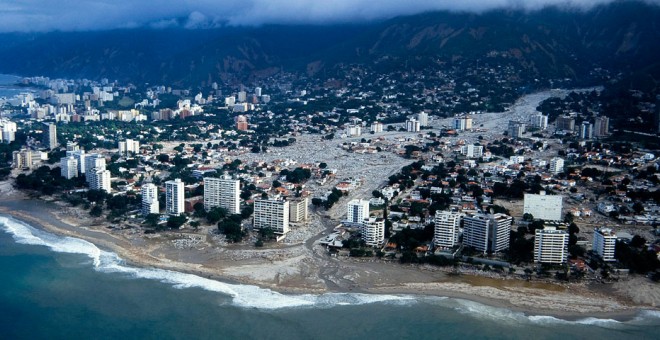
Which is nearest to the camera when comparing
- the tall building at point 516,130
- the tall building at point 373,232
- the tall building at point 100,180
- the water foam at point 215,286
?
the water foam at point 215,286

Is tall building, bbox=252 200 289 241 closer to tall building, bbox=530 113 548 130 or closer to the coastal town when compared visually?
the coastal town

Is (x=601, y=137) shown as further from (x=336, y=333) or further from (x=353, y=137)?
(x=336, y=333)

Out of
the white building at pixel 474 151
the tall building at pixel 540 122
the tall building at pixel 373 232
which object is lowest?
the tall building at pixel 373 232

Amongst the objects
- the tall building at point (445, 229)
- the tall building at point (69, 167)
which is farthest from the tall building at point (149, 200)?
the tall building at point (445, 229)

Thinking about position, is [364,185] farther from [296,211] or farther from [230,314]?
[230,314]

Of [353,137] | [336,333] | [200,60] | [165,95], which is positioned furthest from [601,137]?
[200,60]

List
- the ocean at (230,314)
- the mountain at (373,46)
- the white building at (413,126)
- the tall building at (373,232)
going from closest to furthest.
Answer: the ocean at (230,314), the tall building at (373,232), the white building at (413,126), the mountain at (373,46)

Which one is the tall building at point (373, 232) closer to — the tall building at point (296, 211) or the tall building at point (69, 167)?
the tall building at point (296, 211)

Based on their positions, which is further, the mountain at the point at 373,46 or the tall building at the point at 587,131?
the mountain at the point at 373,46
